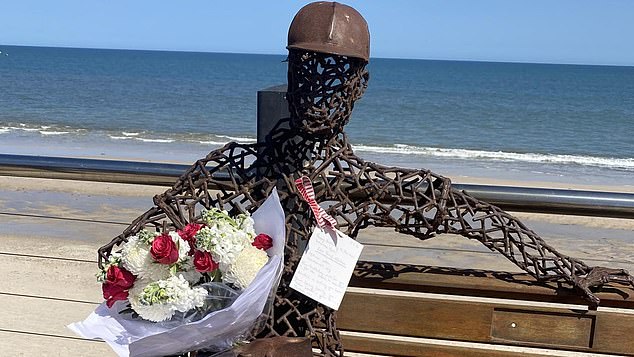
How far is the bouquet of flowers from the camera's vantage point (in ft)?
4.15

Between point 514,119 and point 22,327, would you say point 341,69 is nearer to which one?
point 22,327

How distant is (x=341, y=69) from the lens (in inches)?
62.1

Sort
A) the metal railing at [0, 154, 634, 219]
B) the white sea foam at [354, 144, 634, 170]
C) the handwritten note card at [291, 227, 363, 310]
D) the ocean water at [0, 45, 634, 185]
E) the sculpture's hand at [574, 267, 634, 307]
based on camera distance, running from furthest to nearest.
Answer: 1. the white sea foam at [354, 144, 634, 170]
2. the ocean water at [0, 45, 634, 185]
3. the metal railing at [0, 154, 634, 219]
4. the sculpture's hand at [574, 267, 634, 307]
5. the handwritten note card at [291, 227, 363, 310]

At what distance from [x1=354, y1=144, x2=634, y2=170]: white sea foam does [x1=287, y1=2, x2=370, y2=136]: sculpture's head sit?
14115 millimetres

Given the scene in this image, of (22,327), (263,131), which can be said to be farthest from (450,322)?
(22,327)

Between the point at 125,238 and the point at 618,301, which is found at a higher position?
the point at 125,238

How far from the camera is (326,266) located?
166 cm

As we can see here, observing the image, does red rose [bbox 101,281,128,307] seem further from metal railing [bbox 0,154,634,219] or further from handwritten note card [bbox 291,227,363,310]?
metal railing [bbox 0,154,634,219]

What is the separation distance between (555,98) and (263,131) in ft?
125

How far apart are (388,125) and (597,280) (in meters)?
20.9

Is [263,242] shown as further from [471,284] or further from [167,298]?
[471,284]

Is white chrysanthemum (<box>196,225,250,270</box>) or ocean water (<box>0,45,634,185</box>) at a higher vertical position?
white chrysanthemum (<box>196,225,250,270</box>)

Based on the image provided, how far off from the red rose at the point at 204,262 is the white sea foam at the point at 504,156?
14458 millimetres

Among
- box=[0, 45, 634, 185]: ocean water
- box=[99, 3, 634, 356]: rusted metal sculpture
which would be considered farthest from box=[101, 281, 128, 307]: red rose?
box=[0, 45, 634, 185]: ocean water
